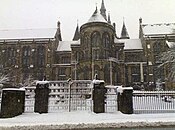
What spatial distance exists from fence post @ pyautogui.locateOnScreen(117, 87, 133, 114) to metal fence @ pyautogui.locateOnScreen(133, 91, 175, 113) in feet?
2.25

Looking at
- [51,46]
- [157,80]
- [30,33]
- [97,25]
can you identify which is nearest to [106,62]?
[97,25]

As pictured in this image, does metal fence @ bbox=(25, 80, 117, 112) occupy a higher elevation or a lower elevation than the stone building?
lower

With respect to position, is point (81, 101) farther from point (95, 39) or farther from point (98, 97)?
point (95, 39)

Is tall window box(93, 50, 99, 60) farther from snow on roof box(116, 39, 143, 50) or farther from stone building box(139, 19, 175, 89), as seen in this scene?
stone building box(139, 19, 175, 89)

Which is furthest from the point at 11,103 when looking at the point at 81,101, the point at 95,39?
the point at 95,39

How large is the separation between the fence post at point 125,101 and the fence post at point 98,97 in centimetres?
90

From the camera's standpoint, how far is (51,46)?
3525cm

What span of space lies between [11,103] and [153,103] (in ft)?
24.6

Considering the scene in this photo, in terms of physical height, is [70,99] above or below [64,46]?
below

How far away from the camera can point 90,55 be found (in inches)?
1195

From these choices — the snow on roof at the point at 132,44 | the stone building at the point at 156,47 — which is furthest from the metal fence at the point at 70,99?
the snow on roof at the point at 132,44

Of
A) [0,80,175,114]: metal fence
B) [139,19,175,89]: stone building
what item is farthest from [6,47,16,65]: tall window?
[0,80,175,114]: metal fence

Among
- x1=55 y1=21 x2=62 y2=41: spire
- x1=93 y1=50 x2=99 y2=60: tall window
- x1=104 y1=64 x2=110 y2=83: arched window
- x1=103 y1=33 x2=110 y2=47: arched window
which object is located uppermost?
x1=55 y1=21 x2=62 y2=41: spire

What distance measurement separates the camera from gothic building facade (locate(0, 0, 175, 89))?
30.0 metres
